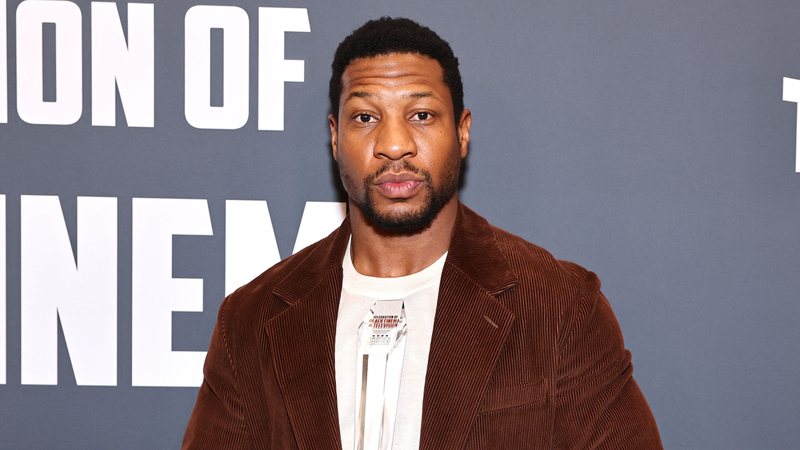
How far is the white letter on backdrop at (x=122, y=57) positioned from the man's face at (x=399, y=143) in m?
0.70

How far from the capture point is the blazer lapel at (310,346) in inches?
57.0

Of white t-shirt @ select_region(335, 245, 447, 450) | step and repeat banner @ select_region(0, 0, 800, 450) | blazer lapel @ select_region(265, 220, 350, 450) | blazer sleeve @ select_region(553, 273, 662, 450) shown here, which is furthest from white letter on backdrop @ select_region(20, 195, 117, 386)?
blazer sleeve @ select_region(553, 273, 662, 450)

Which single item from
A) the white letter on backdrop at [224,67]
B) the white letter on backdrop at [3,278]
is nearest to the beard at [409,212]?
the white letter on backdrop at [224,67]

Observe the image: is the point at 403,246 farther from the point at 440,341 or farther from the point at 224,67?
the point at 224,67

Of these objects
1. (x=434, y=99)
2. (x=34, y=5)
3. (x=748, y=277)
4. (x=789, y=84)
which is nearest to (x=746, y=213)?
(x=748, y=277)

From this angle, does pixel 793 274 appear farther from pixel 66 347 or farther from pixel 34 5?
pixel 34 5

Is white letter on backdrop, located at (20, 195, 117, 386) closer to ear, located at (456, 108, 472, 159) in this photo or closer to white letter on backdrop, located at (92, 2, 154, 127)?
white letter on backdrop, located at (92, 2, 154, 127)

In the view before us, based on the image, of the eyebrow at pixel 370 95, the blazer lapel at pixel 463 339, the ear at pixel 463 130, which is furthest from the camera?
the ear at pixel 463 130

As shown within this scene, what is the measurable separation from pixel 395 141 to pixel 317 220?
59 centimetres

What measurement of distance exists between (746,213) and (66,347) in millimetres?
1799

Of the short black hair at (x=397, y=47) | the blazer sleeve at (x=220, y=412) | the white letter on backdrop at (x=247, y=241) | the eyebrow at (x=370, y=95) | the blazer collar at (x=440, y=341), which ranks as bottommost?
the blazer sleeve at (x=220, y=412)

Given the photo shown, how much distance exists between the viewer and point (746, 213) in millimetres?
2004

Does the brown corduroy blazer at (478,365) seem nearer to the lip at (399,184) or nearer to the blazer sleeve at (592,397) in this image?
the blazer sleeve at (592,397)

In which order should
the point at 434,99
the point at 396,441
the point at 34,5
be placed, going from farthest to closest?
the point at 34,5
the point at 434,99
the point at 396,441
